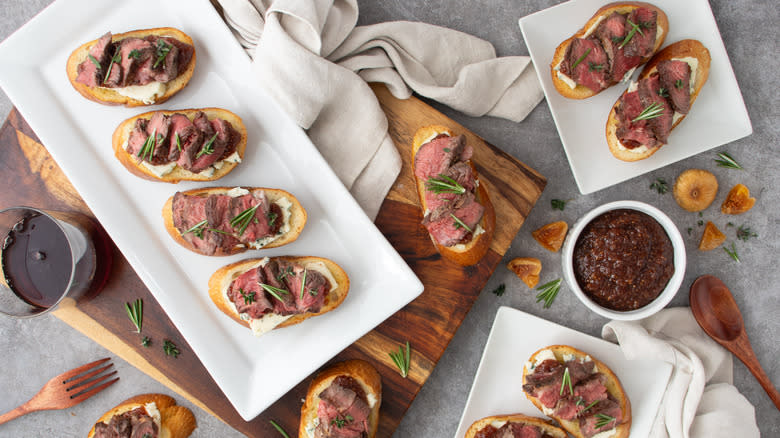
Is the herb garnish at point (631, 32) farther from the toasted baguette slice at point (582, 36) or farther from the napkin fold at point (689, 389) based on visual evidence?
the napkin fold at point (689, 389)

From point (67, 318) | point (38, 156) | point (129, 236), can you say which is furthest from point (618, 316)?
point (38, 156)

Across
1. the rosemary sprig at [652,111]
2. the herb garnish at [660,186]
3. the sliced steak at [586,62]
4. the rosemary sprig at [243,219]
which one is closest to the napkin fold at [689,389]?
the herb garnish at [660,186]

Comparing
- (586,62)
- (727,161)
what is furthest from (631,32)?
(727,161)

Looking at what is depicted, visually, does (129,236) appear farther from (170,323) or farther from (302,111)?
(302,111)

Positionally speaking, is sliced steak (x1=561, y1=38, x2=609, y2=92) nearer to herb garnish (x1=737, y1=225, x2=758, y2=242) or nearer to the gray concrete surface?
the gray concrete surface

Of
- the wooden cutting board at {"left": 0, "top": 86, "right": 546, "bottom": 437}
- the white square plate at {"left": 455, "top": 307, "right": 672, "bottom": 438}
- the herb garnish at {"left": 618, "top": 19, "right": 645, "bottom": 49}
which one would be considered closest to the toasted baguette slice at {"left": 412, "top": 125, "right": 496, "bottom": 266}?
the wooden cutting board at {"left": 0, "top": 86, "right": 546, "bottom": 437}
